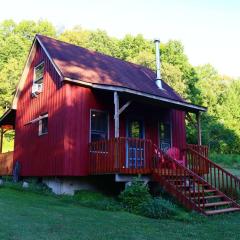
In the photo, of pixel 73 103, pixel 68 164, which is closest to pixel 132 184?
pixel 68 164

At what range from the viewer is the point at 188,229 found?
8.78m

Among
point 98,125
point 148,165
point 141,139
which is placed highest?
point 98,125

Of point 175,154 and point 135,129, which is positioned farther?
point 135,129

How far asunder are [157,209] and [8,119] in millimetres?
13122

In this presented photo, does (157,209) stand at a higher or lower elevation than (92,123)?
lower

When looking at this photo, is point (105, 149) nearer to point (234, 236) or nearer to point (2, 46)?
point (234, 236)

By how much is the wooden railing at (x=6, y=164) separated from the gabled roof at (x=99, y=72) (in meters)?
6.32

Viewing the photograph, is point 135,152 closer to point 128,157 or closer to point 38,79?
point 128,157

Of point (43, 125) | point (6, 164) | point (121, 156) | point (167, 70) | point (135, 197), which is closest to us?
point (135, 197)

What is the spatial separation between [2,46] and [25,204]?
3759 cm

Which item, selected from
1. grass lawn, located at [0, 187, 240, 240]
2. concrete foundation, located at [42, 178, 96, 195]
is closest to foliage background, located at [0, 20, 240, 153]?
concrete foundation, located at [42, 178, 96, 195]

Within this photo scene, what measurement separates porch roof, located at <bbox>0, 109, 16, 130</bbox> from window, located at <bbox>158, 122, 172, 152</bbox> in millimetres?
7923

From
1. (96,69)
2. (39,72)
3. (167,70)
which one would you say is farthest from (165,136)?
(167,70)

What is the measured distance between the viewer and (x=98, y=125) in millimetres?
14719
